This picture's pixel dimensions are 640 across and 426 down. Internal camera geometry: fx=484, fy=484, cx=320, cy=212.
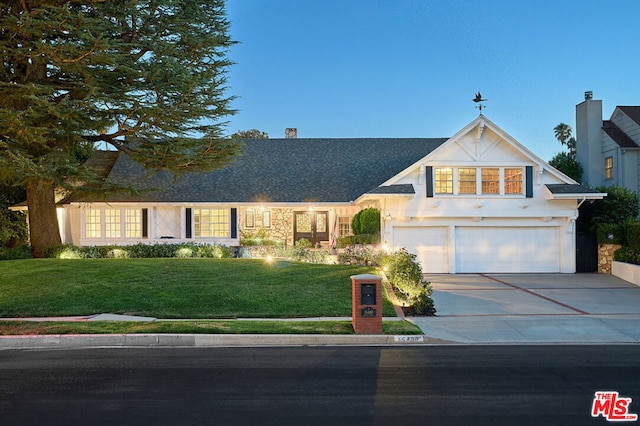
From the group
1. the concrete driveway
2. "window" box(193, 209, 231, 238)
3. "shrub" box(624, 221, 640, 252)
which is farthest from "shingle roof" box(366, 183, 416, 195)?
"shrub" box(624, 221, 640, 252)

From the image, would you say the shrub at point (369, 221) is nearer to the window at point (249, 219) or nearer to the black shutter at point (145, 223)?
the window at point (249, 219)

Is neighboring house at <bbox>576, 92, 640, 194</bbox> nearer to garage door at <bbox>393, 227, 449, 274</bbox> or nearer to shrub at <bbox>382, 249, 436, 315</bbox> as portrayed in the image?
garage door at <bbox>393, 227, 449, 274</bbox>

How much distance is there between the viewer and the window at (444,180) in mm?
21734

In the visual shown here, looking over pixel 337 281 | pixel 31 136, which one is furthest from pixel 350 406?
pixel 31 136

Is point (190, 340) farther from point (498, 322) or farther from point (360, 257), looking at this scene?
point (360, 257)

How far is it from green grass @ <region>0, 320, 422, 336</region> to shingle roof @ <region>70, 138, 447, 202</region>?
12409 mm

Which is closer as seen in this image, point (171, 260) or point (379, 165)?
point (171, 260)

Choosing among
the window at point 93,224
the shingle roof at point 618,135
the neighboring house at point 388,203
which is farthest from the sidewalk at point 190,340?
the shingle roof at point 618,135

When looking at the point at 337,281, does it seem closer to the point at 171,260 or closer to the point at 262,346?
the point at 262,346

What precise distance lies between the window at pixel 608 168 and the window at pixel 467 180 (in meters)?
12.6

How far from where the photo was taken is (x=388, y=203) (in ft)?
70.3

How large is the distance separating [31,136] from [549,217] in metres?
20.9

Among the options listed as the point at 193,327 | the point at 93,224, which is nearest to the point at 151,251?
the point at 93,224

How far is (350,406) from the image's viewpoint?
606 cm
